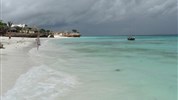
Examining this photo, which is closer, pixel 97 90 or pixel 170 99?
pixel 170 99

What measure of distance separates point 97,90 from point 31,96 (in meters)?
2.26

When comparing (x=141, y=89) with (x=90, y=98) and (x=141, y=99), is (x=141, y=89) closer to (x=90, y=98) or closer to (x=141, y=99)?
(x=141, y=99)

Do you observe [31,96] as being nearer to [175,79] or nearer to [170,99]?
[170,99]

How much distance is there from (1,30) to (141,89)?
77.5 meters

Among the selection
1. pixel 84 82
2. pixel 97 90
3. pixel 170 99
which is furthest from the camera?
pixel 84 82

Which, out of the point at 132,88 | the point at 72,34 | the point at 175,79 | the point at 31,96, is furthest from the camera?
the point at 72,34

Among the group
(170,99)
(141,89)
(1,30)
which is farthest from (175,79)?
(1,30)

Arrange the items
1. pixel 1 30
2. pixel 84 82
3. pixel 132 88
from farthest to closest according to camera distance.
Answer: pixel 1 30 → pixel 84 82 → pixel 132 88

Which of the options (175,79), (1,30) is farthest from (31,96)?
(1,30)

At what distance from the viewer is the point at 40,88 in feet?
27.4

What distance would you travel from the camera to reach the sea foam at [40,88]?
7.20m

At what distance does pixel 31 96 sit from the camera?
7.23 meters

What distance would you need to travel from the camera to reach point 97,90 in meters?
8.49

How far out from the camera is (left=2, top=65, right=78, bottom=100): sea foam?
7195 millimetres
